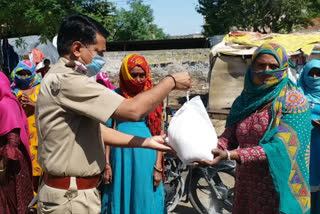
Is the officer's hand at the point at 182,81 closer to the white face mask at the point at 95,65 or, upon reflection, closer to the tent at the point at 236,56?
the white face mask at the point at 95,65

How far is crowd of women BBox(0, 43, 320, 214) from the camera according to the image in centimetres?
214

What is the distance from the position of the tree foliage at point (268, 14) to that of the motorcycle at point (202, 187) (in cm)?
1719

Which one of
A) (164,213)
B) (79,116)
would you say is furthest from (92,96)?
(164,213)

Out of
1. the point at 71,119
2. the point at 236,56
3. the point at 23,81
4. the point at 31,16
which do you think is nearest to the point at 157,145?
the point at 71,119

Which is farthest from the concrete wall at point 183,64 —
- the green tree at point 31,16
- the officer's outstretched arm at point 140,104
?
the officer's outstretched arm at point 140,104

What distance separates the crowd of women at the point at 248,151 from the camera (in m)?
2.14

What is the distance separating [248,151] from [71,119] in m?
1.11

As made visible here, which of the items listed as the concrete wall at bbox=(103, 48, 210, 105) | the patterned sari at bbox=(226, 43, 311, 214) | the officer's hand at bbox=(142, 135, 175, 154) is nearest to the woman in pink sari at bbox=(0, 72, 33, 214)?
the officer's hand at bbox=(142, 135, 175, 154)

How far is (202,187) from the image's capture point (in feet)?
14.0

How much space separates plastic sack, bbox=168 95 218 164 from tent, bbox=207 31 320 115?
7.09 m

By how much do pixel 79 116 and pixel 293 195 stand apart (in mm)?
1441

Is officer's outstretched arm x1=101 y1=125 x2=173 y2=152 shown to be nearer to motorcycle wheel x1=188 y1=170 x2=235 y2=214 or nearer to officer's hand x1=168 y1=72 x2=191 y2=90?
officer's hand x1=168 y1=72 x2=191 y2=90

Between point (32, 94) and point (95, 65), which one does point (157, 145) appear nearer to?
point (95, 65)

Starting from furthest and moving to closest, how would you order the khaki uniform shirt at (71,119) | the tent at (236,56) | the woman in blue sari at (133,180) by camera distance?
the tent at (236,56) < the woman in blue sari at (133,180) < the khaki uniform shirt at (71,119)
